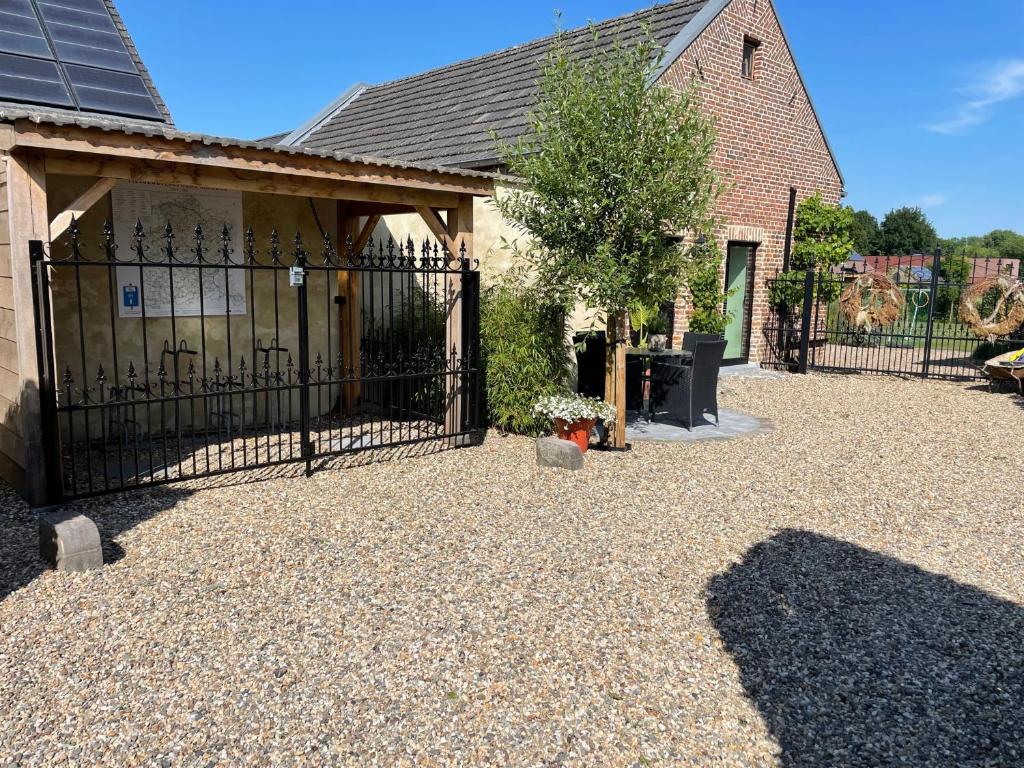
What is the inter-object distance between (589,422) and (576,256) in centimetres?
156

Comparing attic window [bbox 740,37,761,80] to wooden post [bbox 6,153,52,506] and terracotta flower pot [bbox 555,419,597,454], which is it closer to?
terracotta flower pot [bbox 555,419,597,454]

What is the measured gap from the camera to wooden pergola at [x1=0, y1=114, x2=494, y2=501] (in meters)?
4.62

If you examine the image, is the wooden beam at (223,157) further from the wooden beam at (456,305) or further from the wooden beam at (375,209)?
the wooden beam at (375,209)

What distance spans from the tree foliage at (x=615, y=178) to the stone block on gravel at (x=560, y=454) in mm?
1307

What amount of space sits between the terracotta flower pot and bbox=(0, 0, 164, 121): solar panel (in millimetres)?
5400

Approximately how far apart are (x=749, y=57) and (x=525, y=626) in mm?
11607

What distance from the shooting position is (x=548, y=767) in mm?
2533

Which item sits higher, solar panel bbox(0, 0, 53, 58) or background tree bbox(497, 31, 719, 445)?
solar panel bbox(0, 0, 53, 58)

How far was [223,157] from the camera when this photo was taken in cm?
521

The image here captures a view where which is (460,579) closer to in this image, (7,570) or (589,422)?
(7,570)

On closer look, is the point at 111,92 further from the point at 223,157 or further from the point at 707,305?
the point at 707,305

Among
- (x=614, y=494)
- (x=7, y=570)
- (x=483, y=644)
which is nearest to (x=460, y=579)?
(x=483, y=644)

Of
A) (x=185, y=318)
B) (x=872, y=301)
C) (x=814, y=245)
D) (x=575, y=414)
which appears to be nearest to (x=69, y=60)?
(x=185, y=318)

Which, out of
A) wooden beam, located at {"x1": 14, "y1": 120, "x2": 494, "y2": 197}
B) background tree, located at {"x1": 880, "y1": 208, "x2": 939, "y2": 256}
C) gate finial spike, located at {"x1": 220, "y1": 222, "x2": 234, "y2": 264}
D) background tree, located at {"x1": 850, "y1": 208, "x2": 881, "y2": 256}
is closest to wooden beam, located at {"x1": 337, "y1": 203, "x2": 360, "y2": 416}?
gate finial spike, located at {"x1": 220, "y1": 222, "x2": 234, "y2": 264}
